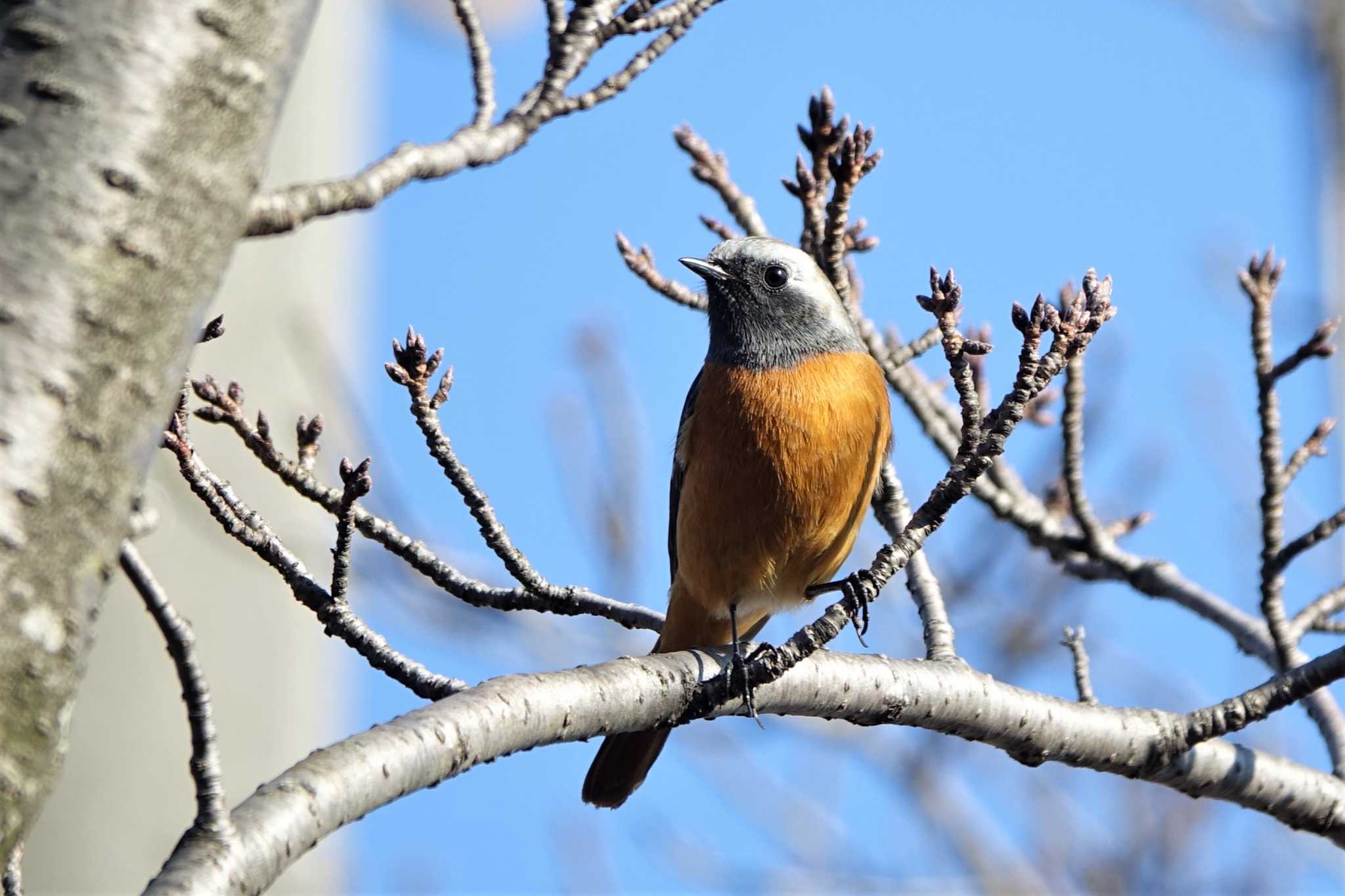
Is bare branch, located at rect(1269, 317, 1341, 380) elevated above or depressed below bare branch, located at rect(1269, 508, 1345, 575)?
above

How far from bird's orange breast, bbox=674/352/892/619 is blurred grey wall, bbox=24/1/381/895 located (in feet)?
6.76

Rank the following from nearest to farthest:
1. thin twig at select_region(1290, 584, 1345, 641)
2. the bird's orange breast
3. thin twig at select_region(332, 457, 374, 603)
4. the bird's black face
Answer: thin twig at select_region(332, 457, 374, 603) < thin twig at select_region(1290, 584, 1345, 641) < the bird's orange breast < the bird's black face

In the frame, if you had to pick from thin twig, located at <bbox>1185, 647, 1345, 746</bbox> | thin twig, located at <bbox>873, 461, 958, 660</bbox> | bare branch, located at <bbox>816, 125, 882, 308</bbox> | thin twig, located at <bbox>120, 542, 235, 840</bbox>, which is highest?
bare branch, located at <bbox>816, 125, 882, 308</bbox>

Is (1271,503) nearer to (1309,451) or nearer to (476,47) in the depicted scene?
(1309,451)

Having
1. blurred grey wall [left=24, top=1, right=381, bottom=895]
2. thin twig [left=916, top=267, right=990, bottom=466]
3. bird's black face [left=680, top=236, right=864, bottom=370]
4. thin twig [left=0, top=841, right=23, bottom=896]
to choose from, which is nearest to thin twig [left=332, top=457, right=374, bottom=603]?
thin twig [left=0, top=841, right=23, bottom=896]

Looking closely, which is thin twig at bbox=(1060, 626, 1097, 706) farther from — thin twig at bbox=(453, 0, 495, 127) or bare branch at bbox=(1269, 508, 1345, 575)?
thin twig at bbox=(453, 0, 495, 127)

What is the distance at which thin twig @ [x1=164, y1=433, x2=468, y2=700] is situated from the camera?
2.54 metres

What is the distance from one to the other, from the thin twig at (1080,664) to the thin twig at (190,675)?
210 cm

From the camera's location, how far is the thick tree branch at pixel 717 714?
2.04 m

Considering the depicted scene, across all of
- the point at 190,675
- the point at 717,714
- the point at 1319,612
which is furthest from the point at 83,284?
the point at 1319,612

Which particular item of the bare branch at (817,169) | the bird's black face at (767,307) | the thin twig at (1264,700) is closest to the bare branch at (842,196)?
the bare branch at (817,169)

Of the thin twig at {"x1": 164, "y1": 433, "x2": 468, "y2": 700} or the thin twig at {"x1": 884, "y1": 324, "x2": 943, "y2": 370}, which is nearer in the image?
the thin twig at {"x1": 164, "y1": 433, "x2": 468, "y2": 700}

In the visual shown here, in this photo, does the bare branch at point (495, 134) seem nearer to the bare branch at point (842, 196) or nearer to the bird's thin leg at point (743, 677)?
the bare branch at point (842, 196)

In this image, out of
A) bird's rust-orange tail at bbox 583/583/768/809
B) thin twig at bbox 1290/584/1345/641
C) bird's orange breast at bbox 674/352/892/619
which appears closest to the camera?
thin twig at bbox 1290/584/1345/641
